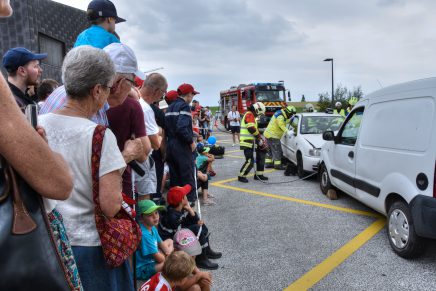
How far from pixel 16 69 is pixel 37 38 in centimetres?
1116

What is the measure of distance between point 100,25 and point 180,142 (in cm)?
233

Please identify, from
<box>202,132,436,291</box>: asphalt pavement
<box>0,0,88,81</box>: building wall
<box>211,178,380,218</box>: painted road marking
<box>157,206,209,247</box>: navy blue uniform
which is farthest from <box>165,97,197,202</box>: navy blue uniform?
<box>0,0,88,81</box>: building wall

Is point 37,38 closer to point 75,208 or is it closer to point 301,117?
point 301,117

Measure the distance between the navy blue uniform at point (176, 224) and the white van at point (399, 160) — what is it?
2131 mm

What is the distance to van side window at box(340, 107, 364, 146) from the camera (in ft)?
16.8

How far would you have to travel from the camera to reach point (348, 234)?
445 cm

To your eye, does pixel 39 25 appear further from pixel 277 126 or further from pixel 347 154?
pixel 347 154

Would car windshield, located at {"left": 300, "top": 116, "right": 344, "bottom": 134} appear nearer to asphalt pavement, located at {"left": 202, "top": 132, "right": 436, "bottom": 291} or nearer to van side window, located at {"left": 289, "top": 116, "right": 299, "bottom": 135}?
van side window, located at {"left": 289, "top": 116, "right": 299, "bottom": 135}

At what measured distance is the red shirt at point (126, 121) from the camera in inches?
92.4

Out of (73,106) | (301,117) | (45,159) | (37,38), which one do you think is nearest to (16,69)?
(73,106)

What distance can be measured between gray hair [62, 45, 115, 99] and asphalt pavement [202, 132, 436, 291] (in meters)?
2.36

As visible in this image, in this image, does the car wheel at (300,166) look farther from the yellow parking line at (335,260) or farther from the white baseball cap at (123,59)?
the white baseball cap at (123,59)

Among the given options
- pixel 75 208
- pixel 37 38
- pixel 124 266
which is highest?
pixel 37 38

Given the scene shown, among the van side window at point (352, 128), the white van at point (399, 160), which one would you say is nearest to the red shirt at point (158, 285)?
the white van at point (399, 160)
